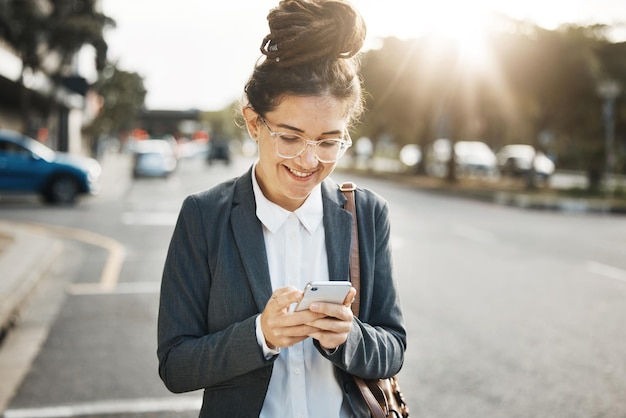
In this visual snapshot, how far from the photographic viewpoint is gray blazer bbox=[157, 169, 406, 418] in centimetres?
190

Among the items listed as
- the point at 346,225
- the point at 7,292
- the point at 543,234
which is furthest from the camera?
the point at 543,234

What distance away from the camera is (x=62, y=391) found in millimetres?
5113

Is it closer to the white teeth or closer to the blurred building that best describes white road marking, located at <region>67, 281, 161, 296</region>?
the white teeth

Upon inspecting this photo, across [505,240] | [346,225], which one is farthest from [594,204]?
[346,225]

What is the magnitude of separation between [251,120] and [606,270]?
937 cm

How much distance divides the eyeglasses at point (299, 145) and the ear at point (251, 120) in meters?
0.04

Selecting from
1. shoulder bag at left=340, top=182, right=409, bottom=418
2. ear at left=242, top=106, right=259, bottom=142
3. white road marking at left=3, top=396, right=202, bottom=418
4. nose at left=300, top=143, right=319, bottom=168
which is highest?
ear at left=242, top=106, right=259, bottom=142

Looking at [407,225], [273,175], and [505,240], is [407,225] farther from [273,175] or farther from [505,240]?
[273,175]

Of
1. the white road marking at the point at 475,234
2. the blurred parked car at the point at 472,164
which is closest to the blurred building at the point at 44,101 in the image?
the white road marking at the point at 475,234

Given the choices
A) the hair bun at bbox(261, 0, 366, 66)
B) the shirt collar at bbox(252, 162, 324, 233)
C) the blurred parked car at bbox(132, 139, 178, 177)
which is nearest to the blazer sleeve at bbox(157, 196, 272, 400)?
the shirt collar at bbox(252, 162, 324, 233)

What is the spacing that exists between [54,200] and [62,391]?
14.3 meters

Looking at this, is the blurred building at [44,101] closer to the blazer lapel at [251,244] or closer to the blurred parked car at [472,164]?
the blurred parked car at [472,164]

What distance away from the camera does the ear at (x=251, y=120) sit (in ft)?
6.50

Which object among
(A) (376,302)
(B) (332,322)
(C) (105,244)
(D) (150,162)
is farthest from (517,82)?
(B) (332,322)
